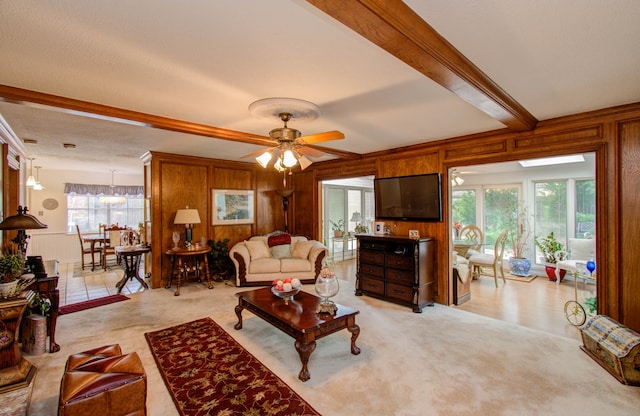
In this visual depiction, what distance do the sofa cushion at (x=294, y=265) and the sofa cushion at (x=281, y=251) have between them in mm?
244

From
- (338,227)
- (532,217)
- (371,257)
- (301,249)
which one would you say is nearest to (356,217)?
(338,227)

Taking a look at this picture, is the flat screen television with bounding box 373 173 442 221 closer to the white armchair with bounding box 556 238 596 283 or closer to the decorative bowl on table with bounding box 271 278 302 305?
the decorative bowl on table with bounding box 271 278 302 305

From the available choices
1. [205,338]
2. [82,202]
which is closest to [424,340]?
[205,338]

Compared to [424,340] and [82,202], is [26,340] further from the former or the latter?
[82,202]

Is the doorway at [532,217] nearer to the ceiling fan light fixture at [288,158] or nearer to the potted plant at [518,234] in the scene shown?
the potted plant at [518,234]

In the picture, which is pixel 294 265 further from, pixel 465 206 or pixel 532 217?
pixel 532 217

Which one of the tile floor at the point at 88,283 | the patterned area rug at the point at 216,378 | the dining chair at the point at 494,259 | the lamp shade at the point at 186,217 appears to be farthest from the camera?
the dining chair at the point at 494,259

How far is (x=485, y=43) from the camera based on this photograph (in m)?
1.72

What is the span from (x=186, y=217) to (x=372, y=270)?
3.24 metres

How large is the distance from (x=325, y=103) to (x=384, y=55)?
909 mm

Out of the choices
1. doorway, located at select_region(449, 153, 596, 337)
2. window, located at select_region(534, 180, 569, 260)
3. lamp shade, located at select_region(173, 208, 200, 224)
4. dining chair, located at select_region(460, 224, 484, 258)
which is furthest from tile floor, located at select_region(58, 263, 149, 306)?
window, located at select_region(534, 180, 569, 260)

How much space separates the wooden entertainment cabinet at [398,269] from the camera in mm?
4035

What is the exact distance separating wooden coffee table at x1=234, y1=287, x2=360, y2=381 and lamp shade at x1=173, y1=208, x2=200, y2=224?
231cm

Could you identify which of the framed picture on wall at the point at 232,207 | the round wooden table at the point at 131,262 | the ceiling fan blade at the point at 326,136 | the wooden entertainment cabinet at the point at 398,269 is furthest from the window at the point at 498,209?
the round wooden table at the point at 131,262
